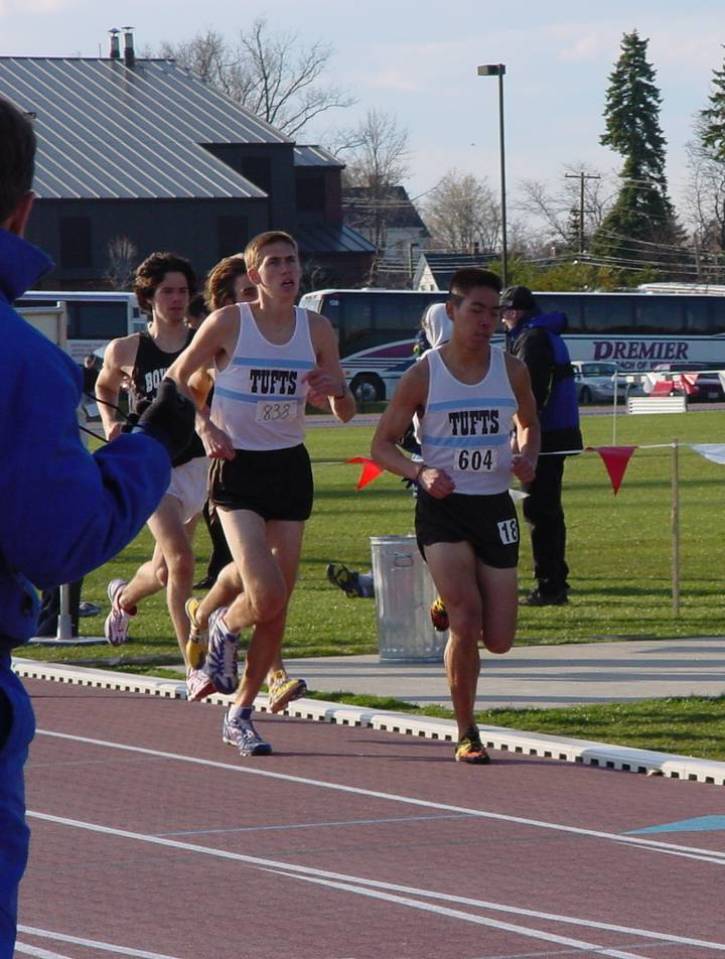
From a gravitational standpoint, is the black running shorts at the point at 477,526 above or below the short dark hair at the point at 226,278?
below

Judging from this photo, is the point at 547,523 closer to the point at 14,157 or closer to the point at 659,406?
the point at 14,157

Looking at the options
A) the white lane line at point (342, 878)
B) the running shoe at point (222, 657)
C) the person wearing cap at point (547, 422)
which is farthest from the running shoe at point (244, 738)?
the person wearing cap at point (547, 422)

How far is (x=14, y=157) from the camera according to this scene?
3.10m

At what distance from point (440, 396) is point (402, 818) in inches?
81.6

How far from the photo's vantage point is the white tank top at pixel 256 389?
8.85 m

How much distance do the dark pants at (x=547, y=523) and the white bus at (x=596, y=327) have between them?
55.5m

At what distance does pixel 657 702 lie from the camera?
32.5 feet

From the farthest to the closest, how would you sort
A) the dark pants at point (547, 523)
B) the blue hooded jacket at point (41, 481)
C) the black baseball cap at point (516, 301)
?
1. the dark pants at point (547, 523)
2. the black baseball cap at point (516, 301)
3. the blue hooded jacket at point (41, 481)

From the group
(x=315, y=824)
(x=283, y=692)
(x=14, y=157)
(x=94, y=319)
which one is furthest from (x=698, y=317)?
(x=14, y=157)

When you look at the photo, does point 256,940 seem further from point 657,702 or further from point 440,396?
point 657,702

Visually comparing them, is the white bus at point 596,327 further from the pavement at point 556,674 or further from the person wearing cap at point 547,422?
the pavement at point 556,674

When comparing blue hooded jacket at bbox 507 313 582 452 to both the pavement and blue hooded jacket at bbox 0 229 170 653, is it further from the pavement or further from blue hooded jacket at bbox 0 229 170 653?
blue hooded jacket at bbox 0 229 170 653

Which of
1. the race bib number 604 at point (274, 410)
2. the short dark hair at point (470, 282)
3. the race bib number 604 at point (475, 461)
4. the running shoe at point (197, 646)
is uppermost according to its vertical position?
the short dark hair at point (470, 282)

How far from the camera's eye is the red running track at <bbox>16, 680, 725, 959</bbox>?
5.68 m
